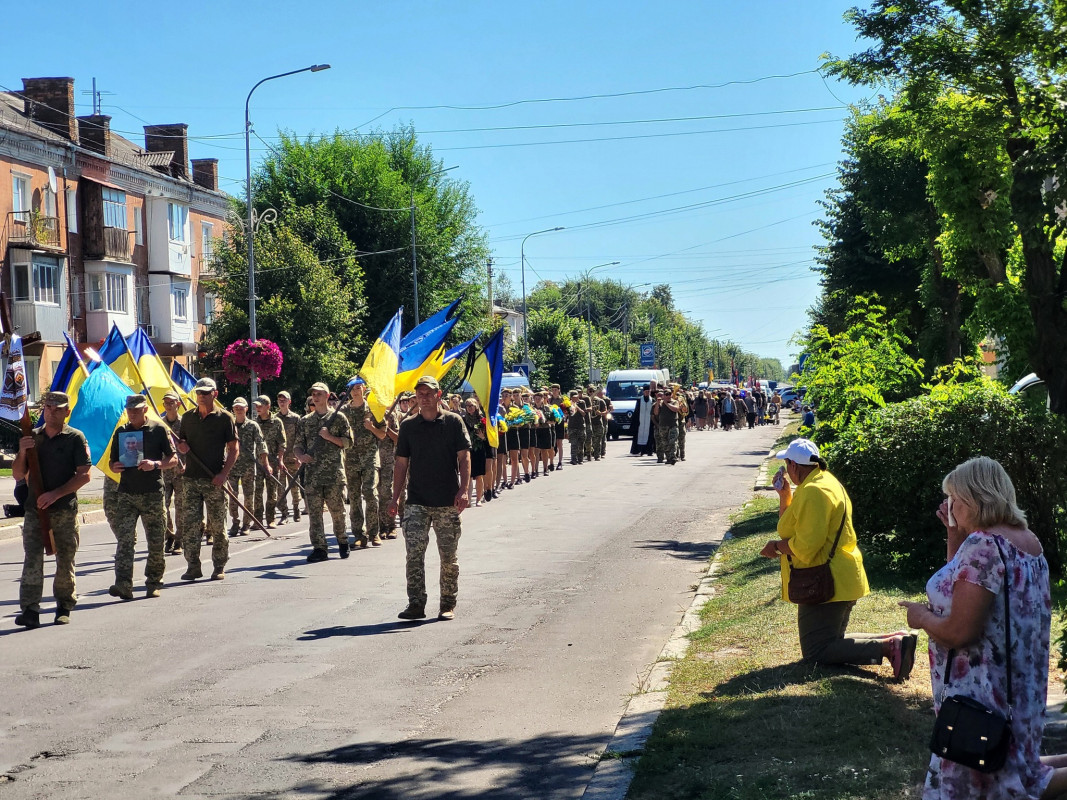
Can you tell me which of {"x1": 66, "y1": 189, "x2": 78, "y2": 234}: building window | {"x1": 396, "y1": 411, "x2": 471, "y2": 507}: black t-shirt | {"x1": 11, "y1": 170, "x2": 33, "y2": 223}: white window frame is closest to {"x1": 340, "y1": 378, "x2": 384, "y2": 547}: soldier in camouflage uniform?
{"x1": 396, "y1": 411, "x2": 471, "y2": 507}: black t-shirt

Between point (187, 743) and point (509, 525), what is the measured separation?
36.1 ft

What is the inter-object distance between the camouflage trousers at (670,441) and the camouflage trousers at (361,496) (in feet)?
50.2

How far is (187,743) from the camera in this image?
259 inches

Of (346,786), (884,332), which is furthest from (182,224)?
(346,786)

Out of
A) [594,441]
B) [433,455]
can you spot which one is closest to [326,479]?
[433,455]

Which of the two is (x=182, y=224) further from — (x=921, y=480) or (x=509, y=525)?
(x=921, y=480)

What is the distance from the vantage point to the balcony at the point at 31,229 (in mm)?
40406

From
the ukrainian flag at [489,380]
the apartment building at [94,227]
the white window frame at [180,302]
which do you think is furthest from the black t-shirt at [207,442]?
the white window frame at [180,302]

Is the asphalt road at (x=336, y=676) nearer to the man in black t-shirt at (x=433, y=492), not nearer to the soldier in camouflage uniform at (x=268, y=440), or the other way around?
the man in black t-shirt at (x=433, y=492)

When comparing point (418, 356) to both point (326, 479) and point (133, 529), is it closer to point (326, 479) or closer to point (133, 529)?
point (326, 479)

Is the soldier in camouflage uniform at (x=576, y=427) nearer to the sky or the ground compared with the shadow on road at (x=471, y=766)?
nearer to the sky

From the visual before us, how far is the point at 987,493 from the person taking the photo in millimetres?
4359

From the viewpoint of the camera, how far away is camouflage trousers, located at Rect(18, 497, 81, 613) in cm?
1016

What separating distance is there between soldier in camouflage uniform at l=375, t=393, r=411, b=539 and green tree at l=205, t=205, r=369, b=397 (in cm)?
2207
